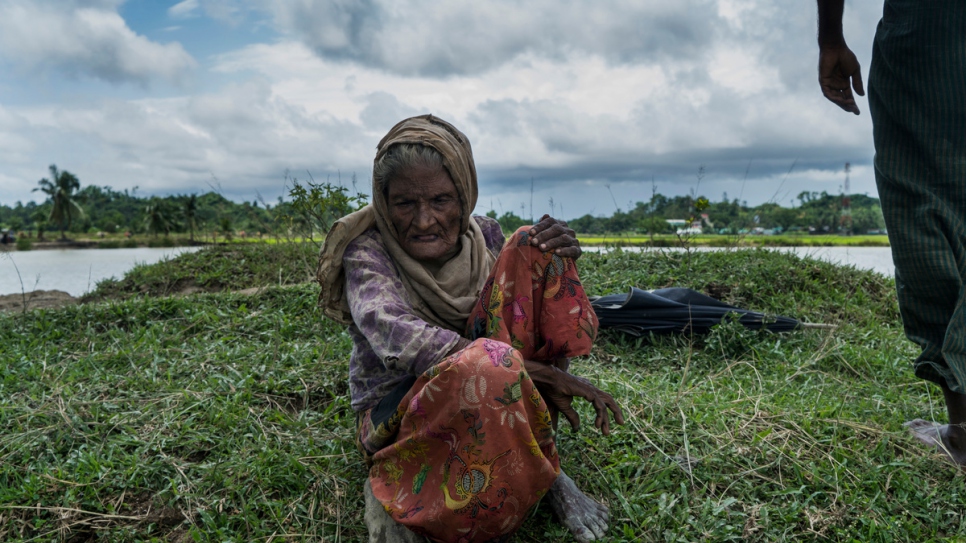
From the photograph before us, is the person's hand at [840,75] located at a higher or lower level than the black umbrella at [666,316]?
higher

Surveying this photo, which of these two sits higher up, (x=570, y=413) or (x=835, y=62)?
(x=835, y=62)

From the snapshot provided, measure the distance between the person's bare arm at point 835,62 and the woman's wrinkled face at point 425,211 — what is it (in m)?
1.80

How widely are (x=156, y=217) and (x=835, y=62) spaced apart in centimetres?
2682

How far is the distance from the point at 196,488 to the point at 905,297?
2.94 m

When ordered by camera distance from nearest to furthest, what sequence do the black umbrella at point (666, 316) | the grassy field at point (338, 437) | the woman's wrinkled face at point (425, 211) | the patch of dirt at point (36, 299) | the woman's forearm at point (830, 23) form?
the woman's wrinkled face at point (425, 211) → the grassy field at point (338, 437) → the woman's forearm at point (830, 23) → the black umbrella at point (666, 316) → the patch of dirt at point (36, 299)

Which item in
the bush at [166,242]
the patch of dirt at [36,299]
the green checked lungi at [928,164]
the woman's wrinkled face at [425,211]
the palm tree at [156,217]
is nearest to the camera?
the woman's wrinkled face at [425,211]

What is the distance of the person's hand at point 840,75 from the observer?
2750 mm

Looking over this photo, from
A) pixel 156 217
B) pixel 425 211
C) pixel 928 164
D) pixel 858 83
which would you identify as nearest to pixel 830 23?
pixel 858 83

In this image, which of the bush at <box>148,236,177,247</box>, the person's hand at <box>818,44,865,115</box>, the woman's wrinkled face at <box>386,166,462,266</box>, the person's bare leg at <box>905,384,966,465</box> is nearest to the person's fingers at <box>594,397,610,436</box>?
the woman's wrinkled face at <box>386,166,462,266</box>

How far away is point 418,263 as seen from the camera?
229cm

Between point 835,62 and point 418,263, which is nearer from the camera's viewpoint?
point 418,263

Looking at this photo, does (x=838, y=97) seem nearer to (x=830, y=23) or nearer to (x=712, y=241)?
(x=830, y=23)

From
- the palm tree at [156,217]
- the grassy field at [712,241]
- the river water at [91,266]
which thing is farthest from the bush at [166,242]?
the palm tree at [156,217]

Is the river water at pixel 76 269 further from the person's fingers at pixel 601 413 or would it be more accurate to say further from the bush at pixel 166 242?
the person's fingers at pixel 601 413
